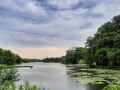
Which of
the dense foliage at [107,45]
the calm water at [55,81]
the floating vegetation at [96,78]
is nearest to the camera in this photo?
the calm water at [55,81]

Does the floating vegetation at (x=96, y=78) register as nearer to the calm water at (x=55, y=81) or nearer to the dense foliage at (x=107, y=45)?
the calm water at (x=55, y=81)

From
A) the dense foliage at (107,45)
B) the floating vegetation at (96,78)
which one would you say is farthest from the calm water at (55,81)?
the dense foliage at (107,45)

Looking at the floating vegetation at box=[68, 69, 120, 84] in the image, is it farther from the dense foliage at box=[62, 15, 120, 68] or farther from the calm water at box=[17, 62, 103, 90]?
the dense foliage at box=[62, 15, 120, 68]

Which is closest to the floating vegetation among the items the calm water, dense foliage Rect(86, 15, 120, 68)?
the calm water

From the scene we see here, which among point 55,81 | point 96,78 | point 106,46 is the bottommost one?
point 55,81

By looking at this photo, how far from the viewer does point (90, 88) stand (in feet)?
101

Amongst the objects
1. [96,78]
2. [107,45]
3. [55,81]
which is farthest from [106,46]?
[55,81]

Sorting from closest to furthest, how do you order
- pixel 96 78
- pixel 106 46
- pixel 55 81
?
pixel 55 81 < pixel 96 78 < pixel 106 46

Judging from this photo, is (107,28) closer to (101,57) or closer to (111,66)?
(101,57)

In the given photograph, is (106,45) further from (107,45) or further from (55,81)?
(55,81)

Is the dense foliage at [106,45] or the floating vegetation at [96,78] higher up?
the dense foliage at [106,45]

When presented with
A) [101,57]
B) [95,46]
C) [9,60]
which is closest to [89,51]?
[95,46]

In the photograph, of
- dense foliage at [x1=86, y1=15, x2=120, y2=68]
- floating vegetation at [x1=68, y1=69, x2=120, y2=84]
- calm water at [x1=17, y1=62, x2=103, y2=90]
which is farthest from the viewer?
dense foliage at [x1=86, y1=15, x2=120, y2=68]

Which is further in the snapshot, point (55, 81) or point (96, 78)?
point (96, 78)
